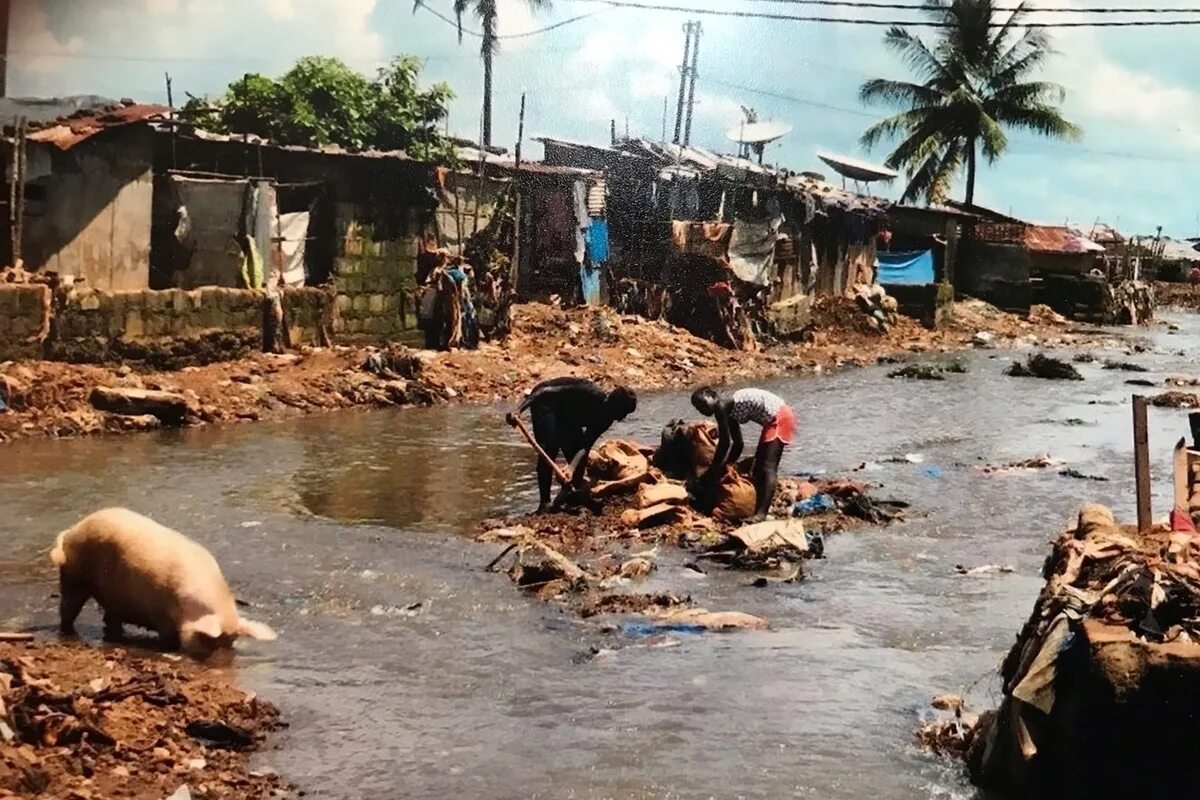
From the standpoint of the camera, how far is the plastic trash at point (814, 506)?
11016 millimetres

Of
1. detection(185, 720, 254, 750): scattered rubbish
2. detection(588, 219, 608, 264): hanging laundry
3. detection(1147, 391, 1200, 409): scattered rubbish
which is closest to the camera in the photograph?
detection(185, 720, 254, 750): scattered rubbish

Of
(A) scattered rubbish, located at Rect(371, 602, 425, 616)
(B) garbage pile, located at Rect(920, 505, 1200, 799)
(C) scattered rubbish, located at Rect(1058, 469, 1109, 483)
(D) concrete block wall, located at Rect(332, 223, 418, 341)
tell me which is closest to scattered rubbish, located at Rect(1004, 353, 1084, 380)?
(C) scattered rubbish, located at Rect(1058, 469, 1109, 483)

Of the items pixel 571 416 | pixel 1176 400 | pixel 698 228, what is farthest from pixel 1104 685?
pixel 698 228

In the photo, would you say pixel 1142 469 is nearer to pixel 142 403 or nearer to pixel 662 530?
pixel 662 530

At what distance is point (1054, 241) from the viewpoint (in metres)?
42.8

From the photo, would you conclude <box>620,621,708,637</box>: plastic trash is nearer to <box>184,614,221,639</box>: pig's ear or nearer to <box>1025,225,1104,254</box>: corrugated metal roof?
<box>184,614,221,639</box>: pig's ear

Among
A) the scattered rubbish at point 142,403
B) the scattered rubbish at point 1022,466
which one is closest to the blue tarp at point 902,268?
the scattered rubbish at point 1022,466

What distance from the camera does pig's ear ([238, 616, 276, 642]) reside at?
679cm

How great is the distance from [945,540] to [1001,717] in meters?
5.36

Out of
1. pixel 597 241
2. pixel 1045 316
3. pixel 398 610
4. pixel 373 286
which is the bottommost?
pixel 398 610

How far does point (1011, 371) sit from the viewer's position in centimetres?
2500

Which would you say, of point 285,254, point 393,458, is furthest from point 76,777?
point 285,254

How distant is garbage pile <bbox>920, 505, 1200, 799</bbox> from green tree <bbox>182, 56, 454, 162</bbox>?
17.4 meters

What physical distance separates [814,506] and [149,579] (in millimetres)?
6194
